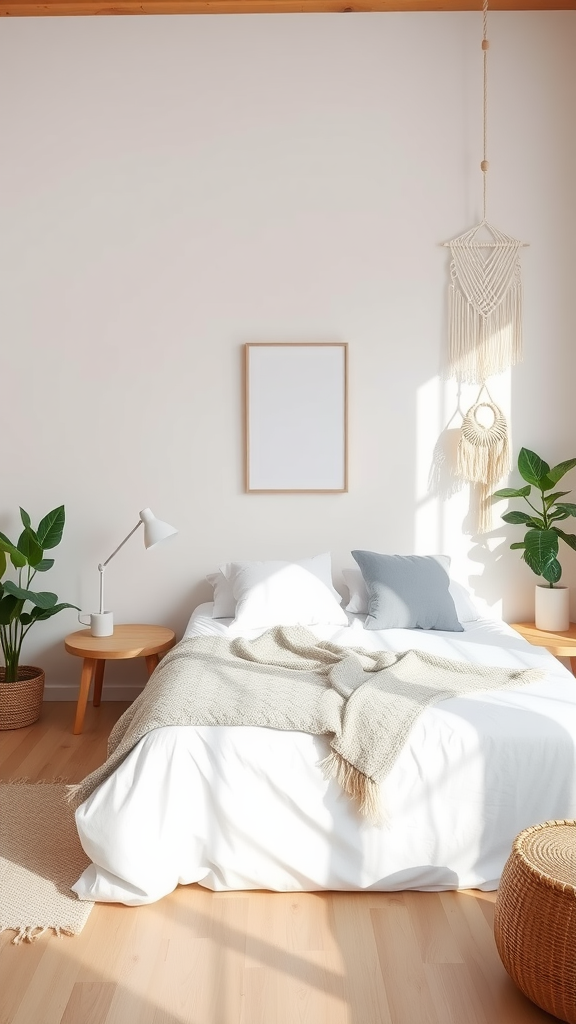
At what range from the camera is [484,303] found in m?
4.25

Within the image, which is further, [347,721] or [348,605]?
[348,605]

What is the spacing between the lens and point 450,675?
3.02 meters

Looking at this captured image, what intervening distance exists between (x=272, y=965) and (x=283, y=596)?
176cm

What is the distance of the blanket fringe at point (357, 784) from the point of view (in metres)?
2.50

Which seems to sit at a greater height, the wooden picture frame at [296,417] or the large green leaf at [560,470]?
the wooden picture frame at [296,417]

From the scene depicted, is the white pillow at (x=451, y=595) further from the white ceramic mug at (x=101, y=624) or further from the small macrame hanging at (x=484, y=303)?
the white ceramic mug at (x=101, y=624)

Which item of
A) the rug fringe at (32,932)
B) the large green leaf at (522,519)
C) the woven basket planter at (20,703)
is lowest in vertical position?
the rug fringe at (32,932)

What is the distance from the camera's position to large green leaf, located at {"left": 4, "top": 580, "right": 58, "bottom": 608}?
12.8 ft

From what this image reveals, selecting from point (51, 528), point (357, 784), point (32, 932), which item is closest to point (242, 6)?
point (51, 528)

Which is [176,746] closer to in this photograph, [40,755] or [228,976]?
[228,976]

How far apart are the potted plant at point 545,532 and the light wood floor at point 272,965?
180cm

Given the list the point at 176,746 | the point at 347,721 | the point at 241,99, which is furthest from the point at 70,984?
the point at 241,99

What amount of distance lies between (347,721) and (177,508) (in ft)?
6.49

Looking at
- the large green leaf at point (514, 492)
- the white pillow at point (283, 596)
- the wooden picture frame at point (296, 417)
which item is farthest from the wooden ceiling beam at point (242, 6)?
the white pillow at point (283, 596)
